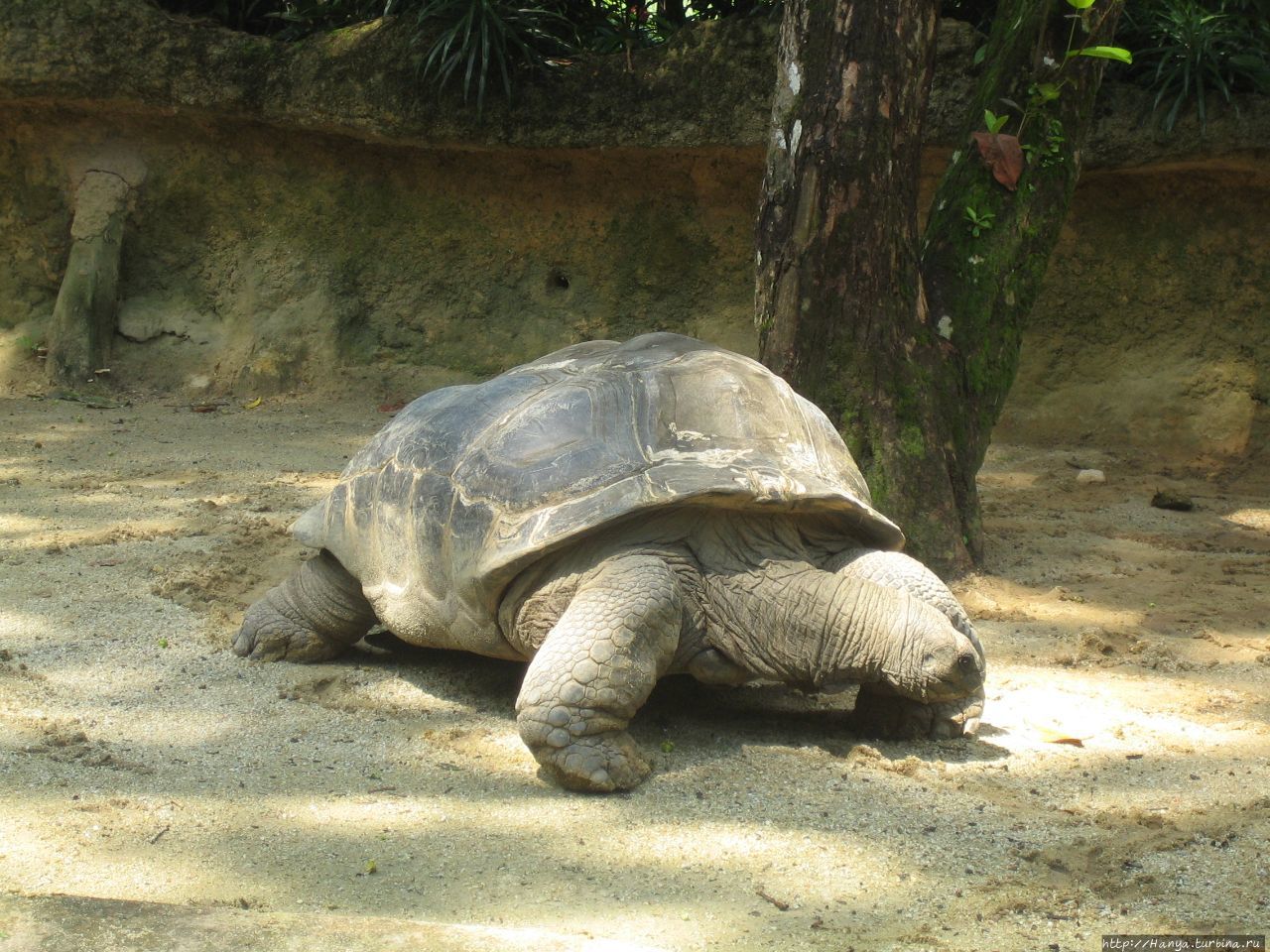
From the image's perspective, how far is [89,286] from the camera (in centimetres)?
823

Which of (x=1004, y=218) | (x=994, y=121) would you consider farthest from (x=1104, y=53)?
(x=1004, y=218)

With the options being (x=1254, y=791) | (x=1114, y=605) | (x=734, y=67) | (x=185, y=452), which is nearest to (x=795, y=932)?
(x=1254, y=791)

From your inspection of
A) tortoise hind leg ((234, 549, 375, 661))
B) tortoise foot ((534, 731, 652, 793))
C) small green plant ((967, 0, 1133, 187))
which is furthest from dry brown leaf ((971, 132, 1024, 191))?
tortoise foot ((534, 731, 652, 793))

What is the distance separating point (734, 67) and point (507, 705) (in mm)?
4818

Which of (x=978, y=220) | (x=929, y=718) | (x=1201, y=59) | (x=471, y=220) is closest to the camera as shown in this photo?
(x=929, y=718)

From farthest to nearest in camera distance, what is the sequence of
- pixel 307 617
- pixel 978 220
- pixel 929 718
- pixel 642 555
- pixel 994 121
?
pixel 978 220, pixel 994 121, pixel 307 617, pixel 929 718, pixel 642 555

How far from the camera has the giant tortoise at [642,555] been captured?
308cm

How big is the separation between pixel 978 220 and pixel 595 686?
298cm

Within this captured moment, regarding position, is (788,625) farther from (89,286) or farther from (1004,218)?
(89,286)

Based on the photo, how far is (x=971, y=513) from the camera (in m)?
5.07

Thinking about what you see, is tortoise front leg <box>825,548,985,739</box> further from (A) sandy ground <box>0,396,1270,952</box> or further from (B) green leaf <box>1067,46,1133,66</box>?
(B) green leaf <box>1067,46,1133,66</box>

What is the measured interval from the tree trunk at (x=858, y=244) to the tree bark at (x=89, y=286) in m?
4.99

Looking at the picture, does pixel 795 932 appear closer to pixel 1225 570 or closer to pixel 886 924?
pixel 886 924

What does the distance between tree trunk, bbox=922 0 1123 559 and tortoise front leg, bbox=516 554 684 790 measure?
7.66 feet
